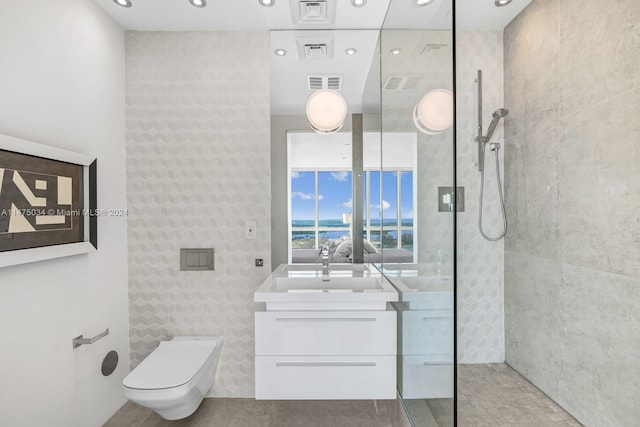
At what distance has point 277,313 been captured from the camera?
1747mm

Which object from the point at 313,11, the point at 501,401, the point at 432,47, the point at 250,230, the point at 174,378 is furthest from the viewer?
the point at 250,230

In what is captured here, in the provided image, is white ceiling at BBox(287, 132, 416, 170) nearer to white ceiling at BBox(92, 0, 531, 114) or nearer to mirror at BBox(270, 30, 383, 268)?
mirror at BBox(270, 30, 383, 268)

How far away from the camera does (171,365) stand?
183 cm

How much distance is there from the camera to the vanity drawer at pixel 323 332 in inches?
68.0

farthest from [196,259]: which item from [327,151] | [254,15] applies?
[254,15]

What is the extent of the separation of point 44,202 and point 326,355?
62.2 inches

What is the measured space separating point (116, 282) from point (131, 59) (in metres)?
1.53

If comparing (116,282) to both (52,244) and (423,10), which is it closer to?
(52,244)

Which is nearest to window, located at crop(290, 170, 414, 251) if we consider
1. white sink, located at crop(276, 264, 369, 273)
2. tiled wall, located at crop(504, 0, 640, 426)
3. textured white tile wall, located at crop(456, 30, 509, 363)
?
white sink, located at crop(276, 264, 369, 273)

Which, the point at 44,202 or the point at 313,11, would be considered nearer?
the point at 44,202

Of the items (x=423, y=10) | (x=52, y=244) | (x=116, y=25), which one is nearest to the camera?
(x=423, y=10)

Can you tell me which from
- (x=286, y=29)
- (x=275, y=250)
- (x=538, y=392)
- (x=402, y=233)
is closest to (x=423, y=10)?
(x=402, y=233)

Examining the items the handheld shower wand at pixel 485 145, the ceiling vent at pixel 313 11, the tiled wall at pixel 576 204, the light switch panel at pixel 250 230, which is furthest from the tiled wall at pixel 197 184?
the tiled wall at pixel 576 204

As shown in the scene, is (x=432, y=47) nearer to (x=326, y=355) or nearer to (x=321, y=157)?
(x=321, y=157)
